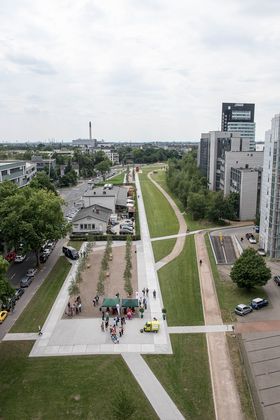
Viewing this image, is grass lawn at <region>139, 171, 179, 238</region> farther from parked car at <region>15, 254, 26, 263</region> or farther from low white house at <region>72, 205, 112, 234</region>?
parked car at <region>15, 254, 26, 263</region>

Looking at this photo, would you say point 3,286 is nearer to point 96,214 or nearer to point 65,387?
point 65,387

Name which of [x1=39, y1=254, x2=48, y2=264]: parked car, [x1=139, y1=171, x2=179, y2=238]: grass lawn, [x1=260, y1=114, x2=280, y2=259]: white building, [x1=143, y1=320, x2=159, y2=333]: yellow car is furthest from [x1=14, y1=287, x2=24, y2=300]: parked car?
[x1=260, y1=114, x2=280, y2=259]: white building

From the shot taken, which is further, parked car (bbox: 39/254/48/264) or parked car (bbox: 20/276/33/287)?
parked car (bbox: 39/254/48/264)

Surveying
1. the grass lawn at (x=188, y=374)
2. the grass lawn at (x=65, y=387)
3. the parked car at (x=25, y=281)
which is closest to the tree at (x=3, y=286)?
the grass lawn at (x=65, y=387)

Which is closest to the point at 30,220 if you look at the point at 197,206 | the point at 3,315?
the point at 3,315

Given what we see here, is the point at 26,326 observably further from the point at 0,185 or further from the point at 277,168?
the point at 277,168

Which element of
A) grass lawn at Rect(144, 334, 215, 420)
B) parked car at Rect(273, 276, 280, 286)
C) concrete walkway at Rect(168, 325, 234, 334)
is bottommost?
grass lawn at Rect(144, 334, 215, 420)

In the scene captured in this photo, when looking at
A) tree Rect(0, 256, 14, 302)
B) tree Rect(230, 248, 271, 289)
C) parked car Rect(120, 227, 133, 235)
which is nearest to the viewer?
tree Rect(0, 256, 14, 302)

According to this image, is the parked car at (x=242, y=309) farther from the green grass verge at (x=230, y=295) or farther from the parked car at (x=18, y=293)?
the parked car at (x=18, y=293)

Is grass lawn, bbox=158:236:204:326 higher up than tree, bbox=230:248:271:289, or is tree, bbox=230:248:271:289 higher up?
tree, bbox=230:248:271:289
